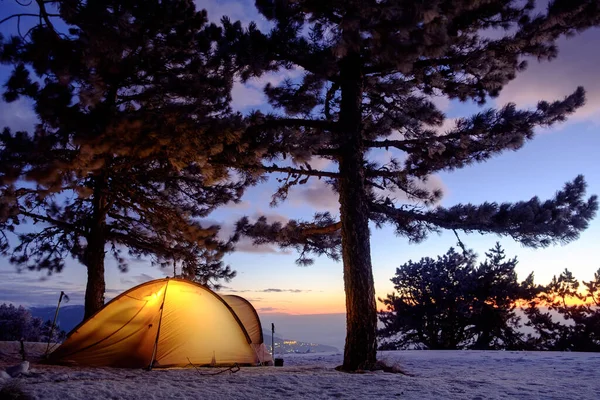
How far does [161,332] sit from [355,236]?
3.88m

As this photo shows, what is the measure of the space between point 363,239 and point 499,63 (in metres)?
4.11

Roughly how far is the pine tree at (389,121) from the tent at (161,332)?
216cm

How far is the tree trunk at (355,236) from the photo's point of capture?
8055 millimetres

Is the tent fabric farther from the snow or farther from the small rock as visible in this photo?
the small rock

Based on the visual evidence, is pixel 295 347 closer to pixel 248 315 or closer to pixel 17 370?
pixel 248 315

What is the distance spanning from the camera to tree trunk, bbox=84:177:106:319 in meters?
11.3

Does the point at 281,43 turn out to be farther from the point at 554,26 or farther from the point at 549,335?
the point at 549,335

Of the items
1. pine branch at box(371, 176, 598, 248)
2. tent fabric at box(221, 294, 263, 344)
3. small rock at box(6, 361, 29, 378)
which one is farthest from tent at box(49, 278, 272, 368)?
pine branch at box(371, 176, 598, 248)

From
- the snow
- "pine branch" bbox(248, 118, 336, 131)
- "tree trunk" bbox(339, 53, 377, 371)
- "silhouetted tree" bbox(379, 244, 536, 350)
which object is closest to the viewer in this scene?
the snow

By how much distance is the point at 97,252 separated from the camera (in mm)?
11414

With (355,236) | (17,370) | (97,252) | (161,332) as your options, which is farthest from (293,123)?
(97,252)

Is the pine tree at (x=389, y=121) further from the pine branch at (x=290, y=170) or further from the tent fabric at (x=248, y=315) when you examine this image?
the tent fabric at (x=248, y=315)

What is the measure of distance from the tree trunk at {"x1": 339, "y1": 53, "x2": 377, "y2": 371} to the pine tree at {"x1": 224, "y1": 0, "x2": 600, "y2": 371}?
2cm

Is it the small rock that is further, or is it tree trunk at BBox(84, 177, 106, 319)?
tree trunk at BBox(84, 177, 106, 319)
